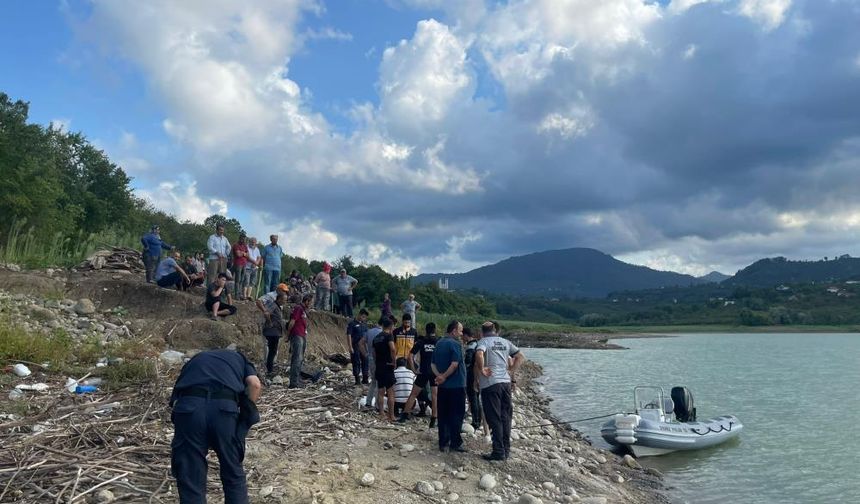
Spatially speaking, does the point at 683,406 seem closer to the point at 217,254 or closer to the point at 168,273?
the point at 217,254

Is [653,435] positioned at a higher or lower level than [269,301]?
lower

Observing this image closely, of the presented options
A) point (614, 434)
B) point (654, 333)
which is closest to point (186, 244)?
point (614, 434)

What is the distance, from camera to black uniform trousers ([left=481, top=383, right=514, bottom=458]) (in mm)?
9492

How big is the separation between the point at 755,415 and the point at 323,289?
1500 cm

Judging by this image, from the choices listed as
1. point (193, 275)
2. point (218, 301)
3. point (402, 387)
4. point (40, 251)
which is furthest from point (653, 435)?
point (40, 251)

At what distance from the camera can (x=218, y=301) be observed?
16641mm

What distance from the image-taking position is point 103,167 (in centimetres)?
4778

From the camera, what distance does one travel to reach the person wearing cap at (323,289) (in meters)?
20.5

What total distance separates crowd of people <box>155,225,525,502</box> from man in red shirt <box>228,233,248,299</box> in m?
0.03

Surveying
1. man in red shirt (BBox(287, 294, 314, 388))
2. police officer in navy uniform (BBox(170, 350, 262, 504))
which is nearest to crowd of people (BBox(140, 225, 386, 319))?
man in red shirt (BBox(287, 294, 314, 388))

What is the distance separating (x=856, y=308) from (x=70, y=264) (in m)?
119

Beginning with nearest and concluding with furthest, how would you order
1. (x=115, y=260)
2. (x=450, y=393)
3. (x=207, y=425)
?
(x=207, y=425) < (x=450, y=393) < (x=115, y=260)

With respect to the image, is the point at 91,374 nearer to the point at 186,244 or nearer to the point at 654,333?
the point at 186,244

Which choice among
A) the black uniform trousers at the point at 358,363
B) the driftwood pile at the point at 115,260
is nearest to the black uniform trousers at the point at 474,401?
the black uniform trousers at the point at 358,363
